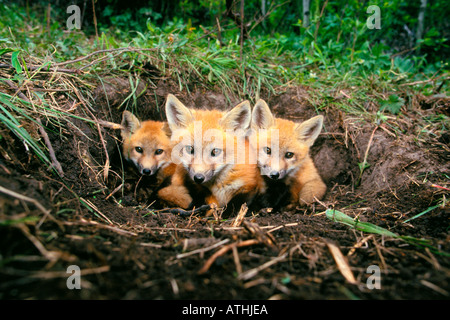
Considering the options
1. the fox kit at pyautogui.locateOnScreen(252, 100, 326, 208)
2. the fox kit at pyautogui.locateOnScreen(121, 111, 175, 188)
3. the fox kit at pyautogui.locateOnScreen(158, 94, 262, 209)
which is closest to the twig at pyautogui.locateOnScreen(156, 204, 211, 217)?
the fox kit at pyautogui.locateOnScreen(158, 94, 262, 209)

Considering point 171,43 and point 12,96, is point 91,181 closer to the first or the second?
point 12,96

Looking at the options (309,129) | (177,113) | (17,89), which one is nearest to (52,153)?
(17,89)

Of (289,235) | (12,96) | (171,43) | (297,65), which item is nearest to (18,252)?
(12,96)

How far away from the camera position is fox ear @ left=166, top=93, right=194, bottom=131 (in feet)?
8.35

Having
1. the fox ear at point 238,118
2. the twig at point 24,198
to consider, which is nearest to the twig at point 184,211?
the fox ear at point 238,118

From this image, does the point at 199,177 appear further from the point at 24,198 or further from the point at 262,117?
the point at 24,198

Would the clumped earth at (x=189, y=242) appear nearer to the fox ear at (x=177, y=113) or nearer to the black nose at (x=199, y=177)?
the black nose at (x=199, y=177)

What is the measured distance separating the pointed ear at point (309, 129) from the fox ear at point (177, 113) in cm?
114

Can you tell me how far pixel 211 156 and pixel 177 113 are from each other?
21.4 inches

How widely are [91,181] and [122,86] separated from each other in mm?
1203

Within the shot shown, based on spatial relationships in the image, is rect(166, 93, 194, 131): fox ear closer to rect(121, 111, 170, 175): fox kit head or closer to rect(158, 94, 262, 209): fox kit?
rect(158, 94, 262, 209): fox kit

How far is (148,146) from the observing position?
2.94m

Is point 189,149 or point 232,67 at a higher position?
point 232,67

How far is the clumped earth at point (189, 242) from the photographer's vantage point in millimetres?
1105
